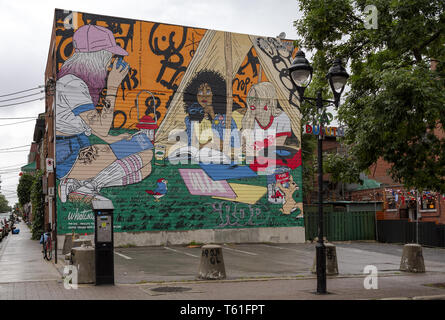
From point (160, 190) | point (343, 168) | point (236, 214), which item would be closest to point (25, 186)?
point (160, 190)

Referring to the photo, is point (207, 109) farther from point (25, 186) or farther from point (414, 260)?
point (25, 186)

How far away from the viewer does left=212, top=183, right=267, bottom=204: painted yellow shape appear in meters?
26.7

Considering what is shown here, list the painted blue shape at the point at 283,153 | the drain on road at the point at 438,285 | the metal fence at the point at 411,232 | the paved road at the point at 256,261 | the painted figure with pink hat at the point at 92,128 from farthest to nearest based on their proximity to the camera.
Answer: the painted blue shape at the point at 283,153 < the metal fence at the point at 411,232 < the painted figure with pink hat at the point at 92,128 < the paved road at the point at 256,261 < the drain on road at the point at 438,285

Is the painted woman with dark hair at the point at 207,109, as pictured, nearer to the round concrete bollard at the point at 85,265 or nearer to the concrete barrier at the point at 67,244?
the concrete barrier at the point at 67,244

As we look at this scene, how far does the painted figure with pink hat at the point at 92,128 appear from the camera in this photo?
23625 millimetres

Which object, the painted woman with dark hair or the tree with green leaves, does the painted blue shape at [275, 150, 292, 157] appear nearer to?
the painted woman with dark hair

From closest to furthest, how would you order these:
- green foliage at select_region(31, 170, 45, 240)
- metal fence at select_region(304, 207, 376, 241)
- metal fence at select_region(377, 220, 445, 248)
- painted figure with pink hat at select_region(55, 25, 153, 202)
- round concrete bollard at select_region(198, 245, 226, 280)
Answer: round concrete bollard at select_region(198, 245, 226, 280) → painted figure with pink hat at select_region(55, 25, 153, 202) → metal fence at select_region(377, 220, 445, 248) → metal fence at select_region(304, 207, 376, 241) → green foliage at select_region(31, 170, 45, 240)

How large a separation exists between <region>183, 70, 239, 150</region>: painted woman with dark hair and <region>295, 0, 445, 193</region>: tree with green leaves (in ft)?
40.8

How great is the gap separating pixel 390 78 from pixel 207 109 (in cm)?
1637

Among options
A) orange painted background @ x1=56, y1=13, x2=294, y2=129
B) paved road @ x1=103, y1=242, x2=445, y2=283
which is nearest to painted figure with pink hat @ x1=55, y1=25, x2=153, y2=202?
orange painted background @ x1=56, y1=13, x2=294, y2=129

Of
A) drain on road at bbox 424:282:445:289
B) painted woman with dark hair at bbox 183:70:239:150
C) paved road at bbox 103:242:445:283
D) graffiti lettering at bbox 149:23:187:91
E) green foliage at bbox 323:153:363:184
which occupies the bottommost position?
paved road at bbox 103:242:445:283

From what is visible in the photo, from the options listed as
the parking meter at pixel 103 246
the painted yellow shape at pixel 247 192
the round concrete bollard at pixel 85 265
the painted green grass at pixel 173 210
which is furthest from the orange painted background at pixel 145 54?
the round concrete bollard at pixel 85 265

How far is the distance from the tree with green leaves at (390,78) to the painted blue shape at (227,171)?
12.5 meters

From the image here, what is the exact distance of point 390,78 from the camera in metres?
11.0
